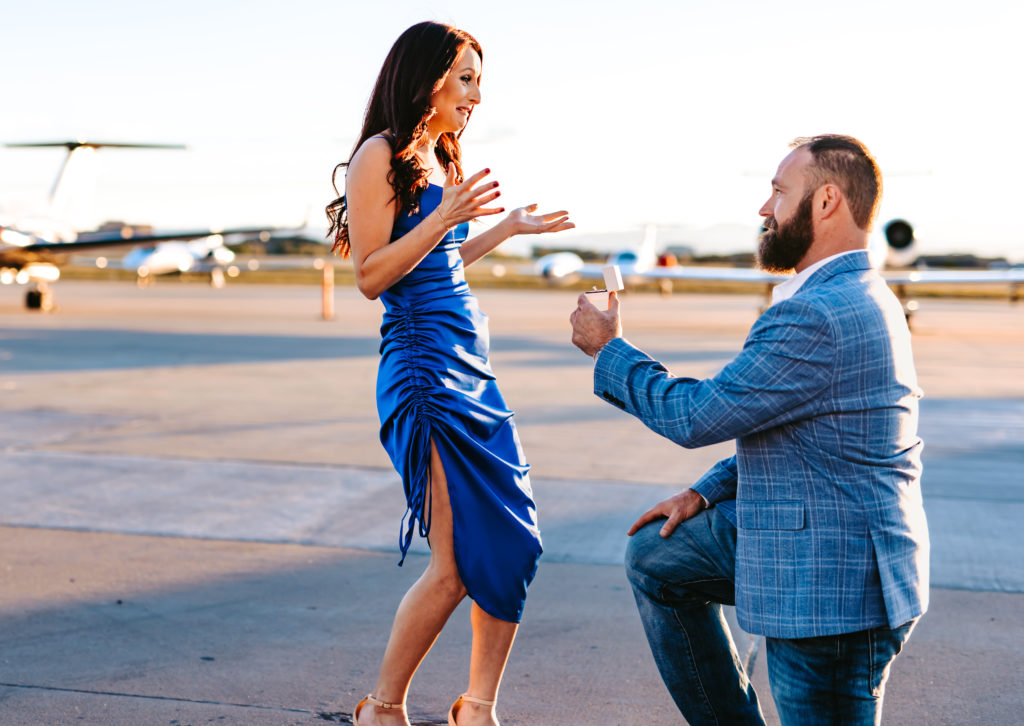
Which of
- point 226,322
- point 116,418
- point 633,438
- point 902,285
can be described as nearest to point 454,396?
point 633,438

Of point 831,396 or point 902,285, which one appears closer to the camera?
point 831,396

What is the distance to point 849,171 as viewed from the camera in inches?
79.4

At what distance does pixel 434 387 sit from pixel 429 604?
0.57 meters

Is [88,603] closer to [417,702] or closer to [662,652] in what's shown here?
[417,702]

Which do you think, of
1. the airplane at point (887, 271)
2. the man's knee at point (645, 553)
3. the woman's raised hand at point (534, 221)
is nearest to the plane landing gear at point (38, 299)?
the airplane at point (887, 271)

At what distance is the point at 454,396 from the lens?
2.54 m

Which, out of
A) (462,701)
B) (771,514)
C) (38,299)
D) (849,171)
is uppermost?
(849,171)

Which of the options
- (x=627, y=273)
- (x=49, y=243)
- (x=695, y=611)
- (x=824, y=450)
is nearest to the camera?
(x=824, y=450)

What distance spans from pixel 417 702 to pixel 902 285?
73.2 ft

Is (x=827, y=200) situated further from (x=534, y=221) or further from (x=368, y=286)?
(x=368, y=286)

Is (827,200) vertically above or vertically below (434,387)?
above

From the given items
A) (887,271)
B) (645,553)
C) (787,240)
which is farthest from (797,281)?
(887,271)

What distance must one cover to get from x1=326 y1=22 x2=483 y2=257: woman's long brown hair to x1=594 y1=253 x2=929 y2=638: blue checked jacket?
94 cm

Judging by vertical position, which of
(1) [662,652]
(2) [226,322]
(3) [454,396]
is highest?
(3) [454,396]
